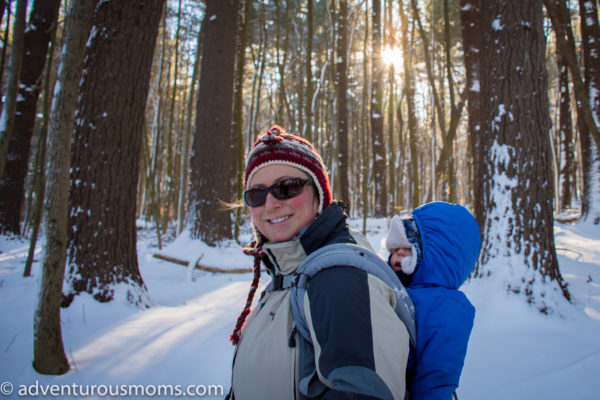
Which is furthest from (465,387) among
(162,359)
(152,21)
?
(152,21)

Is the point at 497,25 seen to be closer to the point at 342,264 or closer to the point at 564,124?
the point at 342,264

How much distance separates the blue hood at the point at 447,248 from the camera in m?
1.36

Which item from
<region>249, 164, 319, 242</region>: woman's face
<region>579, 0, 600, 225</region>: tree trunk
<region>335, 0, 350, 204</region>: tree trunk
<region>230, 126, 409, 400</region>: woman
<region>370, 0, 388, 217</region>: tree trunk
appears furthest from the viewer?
<region>370, 0, 388, 217</region>: tree trunk

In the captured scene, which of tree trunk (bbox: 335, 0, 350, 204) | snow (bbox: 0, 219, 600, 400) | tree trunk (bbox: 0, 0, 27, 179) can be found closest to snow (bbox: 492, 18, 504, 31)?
snow (bbox: 0, 219, 600, 400)

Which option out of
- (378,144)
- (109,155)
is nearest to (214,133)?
(109,155)

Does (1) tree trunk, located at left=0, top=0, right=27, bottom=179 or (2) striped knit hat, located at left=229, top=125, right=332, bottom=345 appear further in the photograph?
(1) tree trunk, located at left=0, top=0, right=27, bottom=179

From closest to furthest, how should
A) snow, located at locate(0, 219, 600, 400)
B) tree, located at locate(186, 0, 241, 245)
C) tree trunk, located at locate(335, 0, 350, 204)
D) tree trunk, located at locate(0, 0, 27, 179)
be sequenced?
snow, located at locate(0, 219, 600, 400)
tree trunk, located at locate(0, 0, 27, 179)
tree, located at locate(186, 0, 241, 245)
tree trunk, located at locate(335, 0, 350, 204)

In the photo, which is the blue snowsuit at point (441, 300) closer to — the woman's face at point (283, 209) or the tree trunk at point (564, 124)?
the woman's face at point (283, 209)

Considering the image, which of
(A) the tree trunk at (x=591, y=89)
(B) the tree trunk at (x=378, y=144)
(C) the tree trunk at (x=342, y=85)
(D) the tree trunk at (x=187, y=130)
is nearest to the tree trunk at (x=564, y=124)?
(A) the tree trunk at (x=591, y=89)

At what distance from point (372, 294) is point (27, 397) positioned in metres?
2.37

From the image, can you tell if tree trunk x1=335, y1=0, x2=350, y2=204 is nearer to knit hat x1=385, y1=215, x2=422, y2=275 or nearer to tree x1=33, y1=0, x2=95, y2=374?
tree x1=33, y1=0, x2=95, y2=374

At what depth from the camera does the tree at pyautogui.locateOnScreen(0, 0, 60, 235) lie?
8.52 meters

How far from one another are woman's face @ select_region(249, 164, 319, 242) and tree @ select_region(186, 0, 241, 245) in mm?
5360

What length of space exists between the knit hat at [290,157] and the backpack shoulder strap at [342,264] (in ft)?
1.24
